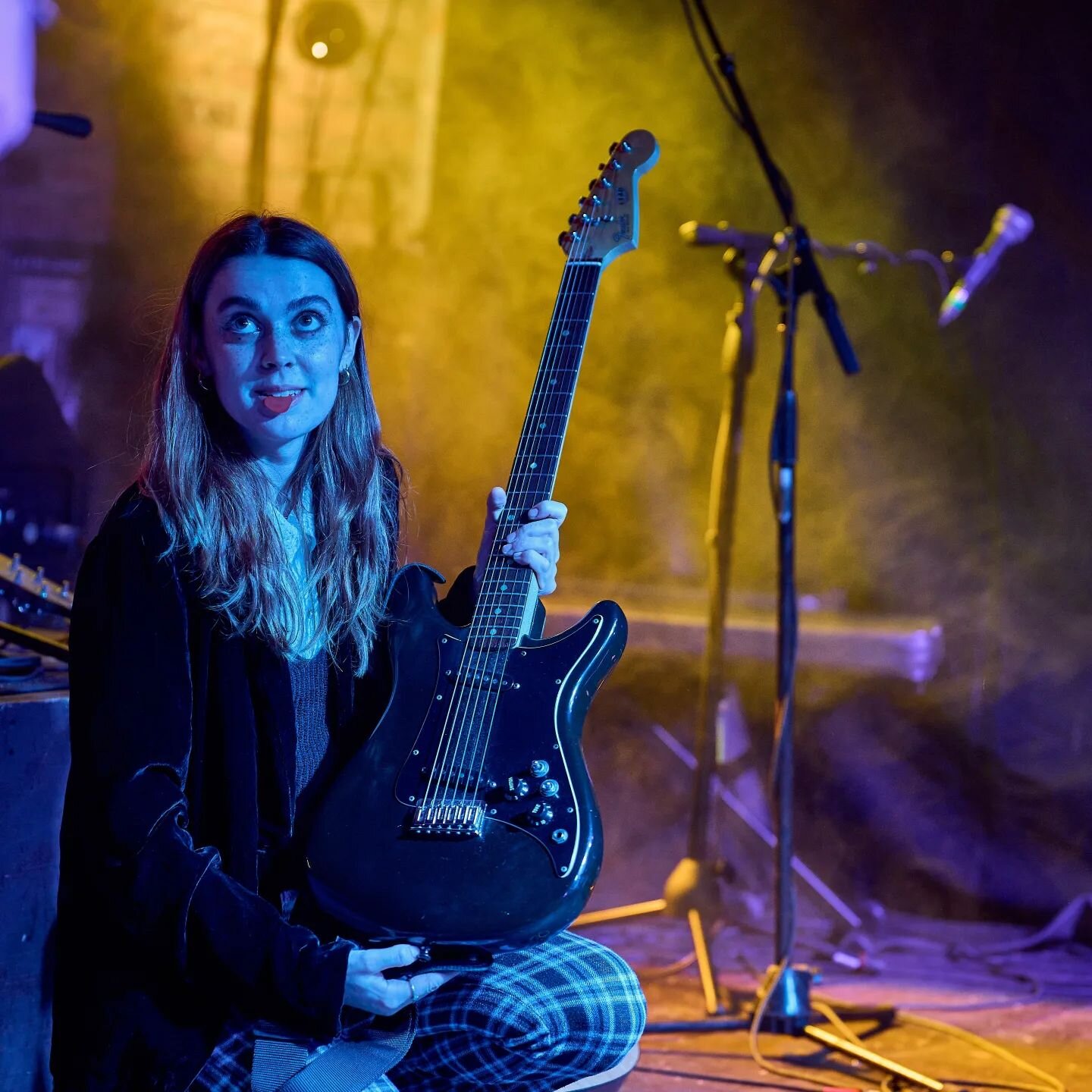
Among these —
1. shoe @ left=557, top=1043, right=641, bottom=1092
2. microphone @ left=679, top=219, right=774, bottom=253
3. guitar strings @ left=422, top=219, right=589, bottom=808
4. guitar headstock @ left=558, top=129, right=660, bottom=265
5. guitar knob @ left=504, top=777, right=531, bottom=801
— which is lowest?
shoe @ left=557, top=1043, right=641, bottom=1092

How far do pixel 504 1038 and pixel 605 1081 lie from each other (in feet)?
0.51

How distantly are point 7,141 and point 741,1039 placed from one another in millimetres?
3291

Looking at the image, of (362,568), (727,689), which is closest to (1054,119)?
(727,689)

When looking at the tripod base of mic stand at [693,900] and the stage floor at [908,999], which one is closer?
the stage floor at [908,999]

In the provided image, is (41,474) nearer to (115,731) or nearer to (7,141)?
(7,141)

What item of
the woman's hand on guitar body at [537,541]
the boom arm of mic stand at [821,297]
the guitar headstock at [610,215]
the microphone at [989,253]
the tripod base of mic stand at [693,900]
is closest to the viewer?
the woman's hand on guitar body at [537,541]

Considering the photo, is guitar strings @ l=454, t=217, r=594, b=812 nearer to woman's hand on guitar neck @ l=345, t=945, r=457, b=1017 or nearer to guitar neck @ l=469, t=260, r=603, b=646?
guitar neck @ l=469, t=260, r=603, b=646

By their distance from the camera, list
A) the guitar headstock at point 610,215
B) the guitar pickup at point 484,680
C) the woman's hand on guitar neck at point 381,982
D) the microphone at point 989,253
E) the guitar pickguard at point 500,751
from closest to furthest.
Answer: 1. the woman's hand on guitar neck at point 381,982
2. the guitar pickguard at point 500,751
3. the guitar pickup at point 484,680
4. the guitar headstock at point 610,215
5. the microphone at point 989,253

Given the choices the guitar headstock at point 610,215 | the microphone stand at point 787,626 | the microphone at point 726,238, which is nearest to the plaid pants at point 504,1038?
the guitar headstock at point 610,215

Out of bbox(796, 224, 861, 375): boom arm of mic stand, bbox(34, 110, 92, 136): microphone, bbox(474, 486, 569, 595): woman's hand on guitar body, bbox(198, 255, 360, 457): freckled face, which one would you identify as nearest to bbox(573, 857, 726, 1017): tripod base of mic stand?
bbox(796, 224, 861, 375): boom arm of mic stand

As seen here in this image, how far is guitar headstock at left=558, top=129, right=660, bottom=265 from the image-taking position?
181cm

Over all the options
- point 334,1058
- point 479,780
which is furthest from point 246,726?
point 334,1058

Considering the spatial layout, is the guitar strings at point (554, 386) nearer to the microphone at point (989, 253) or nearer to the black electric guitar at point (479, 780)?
the black electric guitar at point (479, 780)

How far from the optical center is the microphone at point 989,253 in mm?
2869
